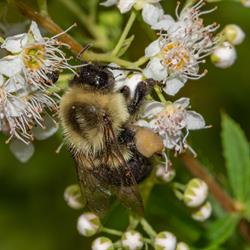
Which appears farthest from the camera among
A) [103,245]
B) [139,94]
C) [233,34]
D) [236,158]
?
[236,158]

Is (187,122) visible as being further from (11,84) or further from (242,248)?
(242,248)

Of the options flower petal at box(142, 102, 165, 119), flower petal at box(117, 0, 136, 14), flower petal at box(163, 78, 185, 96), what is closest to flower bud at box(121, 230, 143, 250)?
flower petal at box(142, 102, 165, 119)

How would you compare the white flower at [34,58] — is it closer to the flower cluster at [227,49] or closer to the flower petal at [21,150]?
the flower petal at [21,150]

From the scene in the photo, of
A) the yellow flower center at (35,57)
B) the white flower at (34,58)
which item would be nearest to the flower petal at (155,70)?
the white flower at (34,58)

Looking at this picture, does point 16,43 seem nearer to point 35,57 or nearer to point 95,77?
point 35,57

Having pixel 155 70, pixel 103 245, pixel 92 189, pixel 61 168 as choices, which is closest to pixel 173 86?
pixel 155 70

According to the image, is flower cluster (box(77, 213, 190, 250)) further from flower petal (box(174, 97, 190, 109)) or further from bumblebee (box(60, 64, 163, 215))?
flower petal (box(174, 97, 190, 109))
